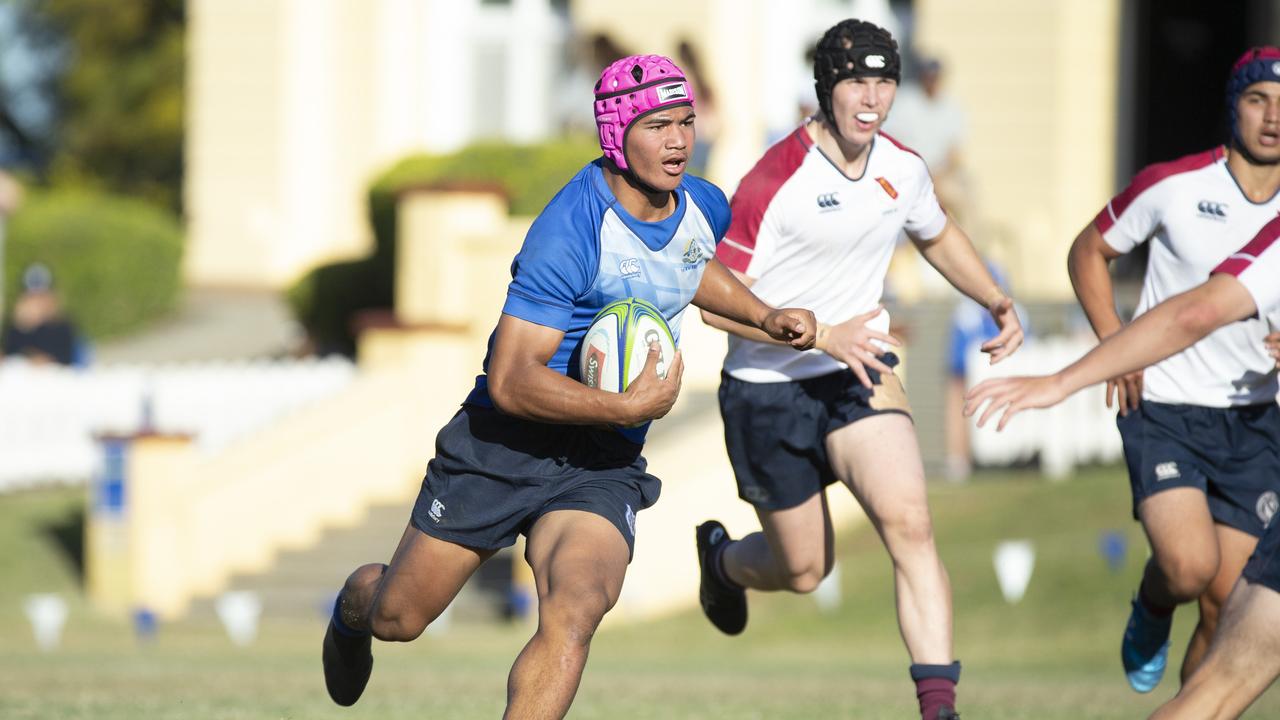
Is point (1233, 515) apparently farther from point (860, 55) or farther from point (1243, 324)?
point (860, 55)

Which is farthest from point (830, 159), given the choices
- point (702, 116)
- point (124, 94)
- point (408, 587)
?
point (124, 94)

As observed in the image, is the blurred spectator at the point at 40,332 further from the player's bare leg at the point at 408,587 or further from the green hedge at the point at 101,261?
the player's bare leg at the point at 408,587

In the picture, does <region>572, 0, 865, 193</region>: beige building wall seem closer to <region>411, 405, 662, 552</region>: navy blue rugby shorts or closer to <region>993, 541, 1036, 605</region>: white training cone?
<region>993, 541, 1036, 605</region>: white training cone

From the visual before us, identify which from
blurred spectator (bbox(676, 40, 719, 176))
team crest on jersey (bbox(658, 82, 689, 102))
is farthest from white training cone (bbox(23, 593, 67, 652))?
team crest on jersey (bbox(658, 82, 689, 102))

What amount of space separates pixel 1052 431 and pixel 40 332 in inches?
384

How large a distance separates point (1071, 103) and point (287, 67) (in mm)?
10507

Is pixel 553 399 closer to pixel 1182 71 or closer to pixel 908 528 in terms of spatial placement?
pixel 908 528

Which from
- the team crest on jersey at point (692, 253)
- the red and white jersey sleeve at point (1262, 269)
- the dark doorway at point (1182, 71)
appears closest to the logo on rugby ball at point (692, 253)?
the team crest on jersey at point (692, 253)

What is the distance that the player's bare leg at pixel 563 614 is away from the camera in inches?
236

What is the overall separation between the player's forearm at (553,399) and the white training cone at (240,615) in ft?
29.0

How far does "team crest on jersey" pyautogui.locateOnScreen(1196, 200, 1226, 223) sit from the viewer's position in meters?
7.69

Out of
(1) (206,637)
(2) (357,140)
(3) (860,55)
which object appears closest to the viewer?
(3) (860,55)

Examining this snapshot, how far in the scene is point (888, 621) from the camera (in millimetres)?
14328

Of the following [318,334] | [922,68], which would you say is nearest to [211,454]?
[318,334]
